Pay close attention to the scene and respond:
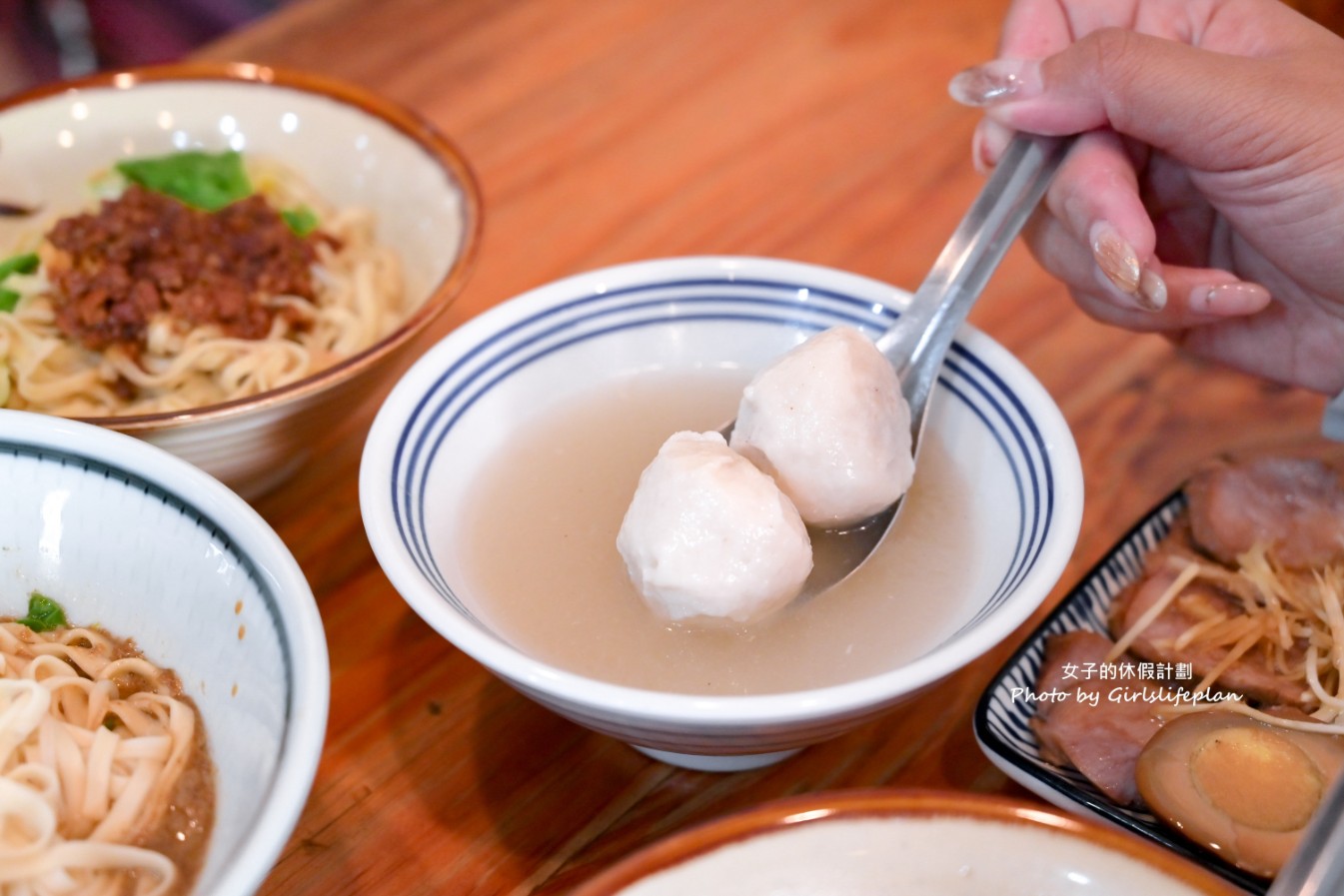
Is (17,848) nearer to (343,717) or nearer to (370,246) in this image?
(343,717)

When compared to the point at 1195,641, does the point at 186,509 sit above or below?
above

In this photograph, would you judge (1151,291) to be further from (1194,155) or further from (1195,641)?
(1195,641)

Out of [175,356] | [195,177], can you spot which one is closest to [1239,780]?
[175,356]

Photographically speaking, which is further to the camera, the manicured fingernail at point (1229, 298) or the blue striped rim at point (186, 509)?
the manicured fingernail at point (1229, 298)

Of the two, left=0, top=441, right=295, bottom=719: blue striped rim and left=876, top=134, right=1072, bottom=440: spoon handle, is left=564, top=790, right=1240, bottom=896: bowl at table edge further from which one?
left=876, top=134, right=1072, bottom=440: spoon handle

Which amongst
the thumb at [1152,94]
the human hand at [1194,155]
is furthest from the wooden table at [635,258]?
the thumb at [1152,94]

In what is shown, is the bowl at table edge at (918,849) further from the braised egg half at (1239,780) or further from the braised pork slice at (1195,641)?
the braised pork slice at (1195,641)

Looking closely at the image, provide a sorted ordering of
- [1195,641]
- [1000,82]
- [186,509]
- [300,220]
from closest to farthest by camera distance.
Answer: [186,509] → [1195,641] → [1000,82] → [300,220]
